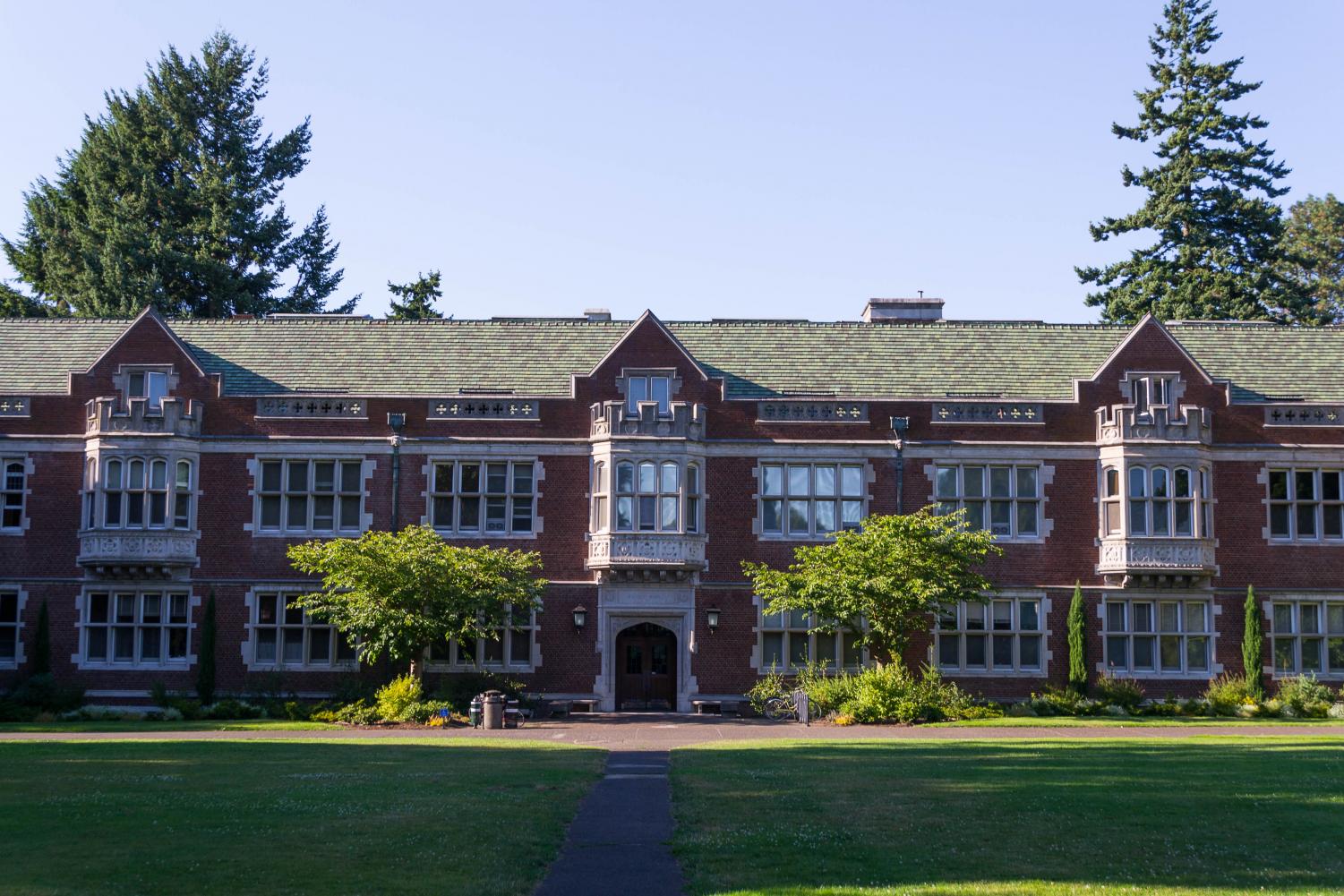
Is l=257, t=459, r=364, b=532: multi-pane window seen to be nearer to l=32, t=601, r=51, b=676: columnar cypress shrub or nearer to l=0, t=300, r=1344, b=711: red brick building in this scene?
l=0, t=300, r=1344, b=711: red brick building

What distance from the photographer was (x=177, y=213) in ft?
213

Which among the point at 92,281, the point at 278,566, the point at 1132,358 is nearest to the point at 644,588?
the point at 278,566

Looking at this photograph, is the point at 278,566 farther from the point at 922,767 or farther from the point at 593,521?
the point at 922,767

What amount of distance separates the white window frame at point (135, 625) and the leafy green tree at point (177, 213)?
2647 centimetres

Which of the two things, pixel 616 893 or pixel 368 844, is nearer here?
pixel 616 893

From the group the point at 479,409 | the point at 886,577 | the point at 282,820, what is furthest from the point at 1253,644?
the point at 282,820

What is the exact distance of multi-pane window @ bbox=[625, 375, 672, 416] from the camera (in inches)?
1470

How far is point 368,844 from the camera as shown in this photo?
45.9 ft

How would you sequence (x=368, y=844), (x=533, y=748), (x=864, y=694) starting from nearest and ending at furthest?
1. (x=368, y=844)
2. (x=533, y=748)
3. (x=864, y=694)

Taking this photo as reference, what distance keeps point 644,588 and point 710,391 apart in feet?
17.7

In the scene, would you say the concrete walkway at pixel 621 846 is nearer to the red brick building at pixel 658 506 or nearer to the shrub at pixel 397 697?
the shrub at pixel 397 697

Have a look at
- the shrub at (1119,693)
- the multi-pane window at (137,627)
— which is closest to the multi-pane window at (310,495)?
the multi-pane window at (137,627)

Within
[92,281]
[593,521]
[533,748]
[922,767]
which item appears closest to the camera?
[922,767]

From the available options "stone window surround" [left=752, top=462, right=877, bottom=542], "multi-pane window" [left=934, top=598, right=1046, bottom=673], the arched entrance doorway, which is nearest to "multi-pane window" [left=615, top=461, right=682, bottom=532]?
"stone window surround" [left=752, top=462, right=877, bottom=542]
